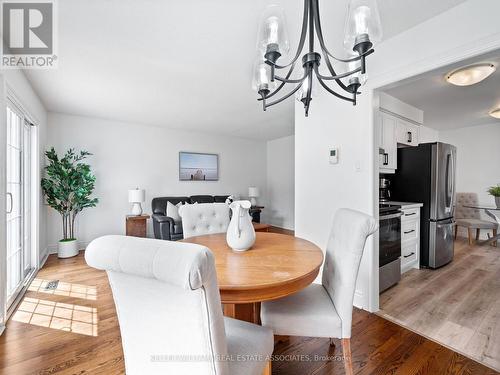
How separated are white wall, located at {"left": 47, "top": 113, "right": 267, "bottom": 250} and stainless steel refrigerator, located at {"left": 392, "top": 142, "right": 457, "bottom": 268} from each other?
3.83 meters

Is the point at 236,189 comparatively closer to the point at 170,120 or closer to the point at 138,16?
the point at 170,120

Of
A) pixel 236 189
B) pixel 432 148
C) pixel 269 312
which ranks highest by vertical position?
pixel 432 148

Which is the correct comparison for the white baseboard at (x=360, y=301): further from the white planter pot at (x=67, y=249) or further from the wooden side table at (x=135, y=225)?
the white planter pot at (x=67, y=249)

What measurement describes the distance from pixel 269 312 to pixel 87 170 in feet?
12.2

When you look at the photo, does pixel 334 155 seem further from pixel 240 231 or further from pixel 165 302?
pixel 165 302

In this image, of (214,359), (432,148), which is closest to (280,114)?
(432,148)

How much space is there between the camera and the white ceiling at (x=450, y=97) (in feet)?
9.31

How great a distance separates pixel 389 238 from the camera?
2516mm

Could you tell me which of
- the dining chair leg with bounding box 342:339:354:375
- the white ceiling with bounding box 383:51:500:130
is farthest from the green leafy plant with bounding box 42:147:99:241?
the white ceiling with bounding box 383:51:500:130

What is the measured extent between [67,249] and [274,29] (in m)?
4.19

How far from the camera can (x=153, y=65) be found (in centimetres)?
237

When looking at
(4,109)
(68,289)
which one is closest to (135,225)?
(68,289)

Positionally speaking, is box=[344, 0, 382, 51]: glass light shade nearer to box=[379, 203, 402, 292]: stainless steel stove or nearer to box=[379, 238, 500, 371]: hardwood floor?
box=[379, 203, 402, 292]: stainless steel stove

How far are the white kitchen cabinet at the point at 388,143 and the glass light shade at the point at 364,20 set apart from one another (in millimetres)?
2203
